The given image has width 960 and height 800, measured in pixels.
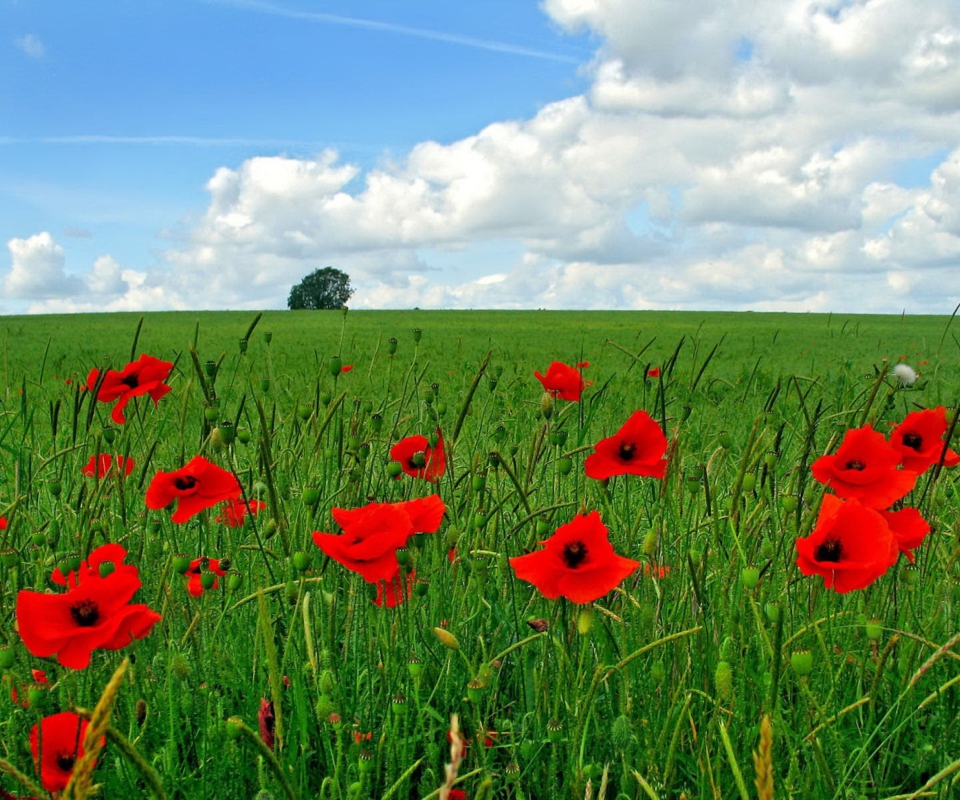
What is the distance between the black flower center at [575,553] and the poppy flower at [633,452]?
12.5 inches

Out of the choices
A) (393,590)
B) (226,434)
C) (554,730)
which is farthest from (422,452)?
(554,730)

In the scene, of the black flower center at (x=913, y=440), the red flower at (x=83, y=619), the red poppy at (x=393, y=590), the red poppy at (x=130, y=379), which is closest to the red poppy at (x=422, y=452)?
the red poppy at (x=393, y=590)

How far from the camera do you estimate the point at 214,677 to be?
1.66 m

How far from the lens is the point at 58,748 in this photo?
3.85ft

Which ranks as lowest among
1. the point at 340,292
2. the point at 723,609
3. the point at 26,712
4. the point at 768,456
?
the point at 26,712

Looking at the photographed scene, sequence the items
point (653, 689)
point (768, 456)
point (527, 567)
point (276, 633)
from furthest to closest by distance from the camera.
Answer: point (276, 633) < point (768, 456) < point (653, 689) < point (527, 567)

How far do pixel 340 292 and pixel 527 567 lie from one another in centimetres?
5775

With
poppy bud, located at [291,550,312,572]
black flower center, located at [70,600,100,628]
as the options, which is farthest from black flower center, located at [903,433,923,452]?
black flower center, located at [70,600,100,628]

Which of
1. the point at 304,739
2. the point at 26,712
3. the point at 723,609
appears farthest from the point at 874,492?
the point at 26,712

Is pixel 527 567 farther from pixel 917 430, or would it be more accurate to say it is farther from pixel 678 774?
pixel 917 430

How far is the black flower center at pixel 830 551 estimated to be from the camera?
1269mm

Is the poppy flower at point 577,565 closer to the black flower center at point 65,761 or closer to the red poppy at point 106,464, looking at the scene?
the black flower center at point 65,761

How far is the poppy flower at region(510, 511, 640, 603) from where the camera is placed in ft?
3.80

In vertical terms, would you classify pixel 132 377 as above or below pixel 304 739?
above
